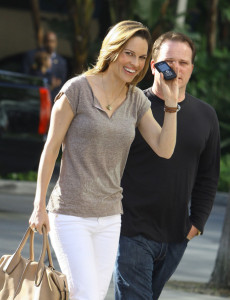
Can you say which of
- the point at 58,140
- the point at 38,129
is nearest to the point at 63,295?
the point at 58,140

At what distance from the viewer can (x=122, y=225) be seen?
4.68 m

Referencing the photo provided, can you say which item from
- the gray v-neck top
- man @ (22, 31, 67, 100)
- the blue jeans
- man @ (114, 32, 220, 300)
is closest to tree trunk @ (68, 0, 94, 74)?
man @ (22, 31, 67, 100)

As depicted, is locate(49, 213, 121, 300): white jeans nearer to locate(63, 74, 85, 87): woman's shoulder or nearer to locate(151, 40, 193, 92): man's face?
locate(63, 74, 85, 87): woman's shoulder

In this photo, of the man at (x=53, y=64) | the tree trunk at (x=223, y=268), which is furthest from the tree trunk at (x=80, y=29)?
the tree trunk at (x=223, y=268)

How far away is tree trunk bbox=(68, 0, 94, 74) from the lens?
16781 millimetres

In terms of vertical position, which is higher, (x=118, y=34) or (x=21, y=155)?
(x=118, y=34)

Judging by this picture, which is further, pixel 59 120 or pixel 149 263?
pixel 149 263

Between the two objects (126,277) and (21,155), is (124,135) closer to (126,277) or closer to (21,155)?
(126,277)

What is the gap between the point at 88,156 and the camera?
13.6 feet

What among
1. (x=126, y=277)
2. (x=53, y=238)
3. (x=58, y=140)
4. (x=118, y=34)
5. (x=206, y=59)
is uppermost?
(x=118, y=34)

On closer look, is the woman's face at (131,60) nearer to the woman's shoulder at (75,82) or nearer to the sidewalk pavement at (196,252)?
the woman's shoulder at (75,82)

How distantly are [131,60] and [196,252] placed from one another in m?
5.18

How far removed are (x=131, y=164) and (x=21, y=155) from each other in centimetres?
719

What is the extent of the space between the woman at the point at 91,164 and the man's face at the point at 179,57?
1.40 ft
